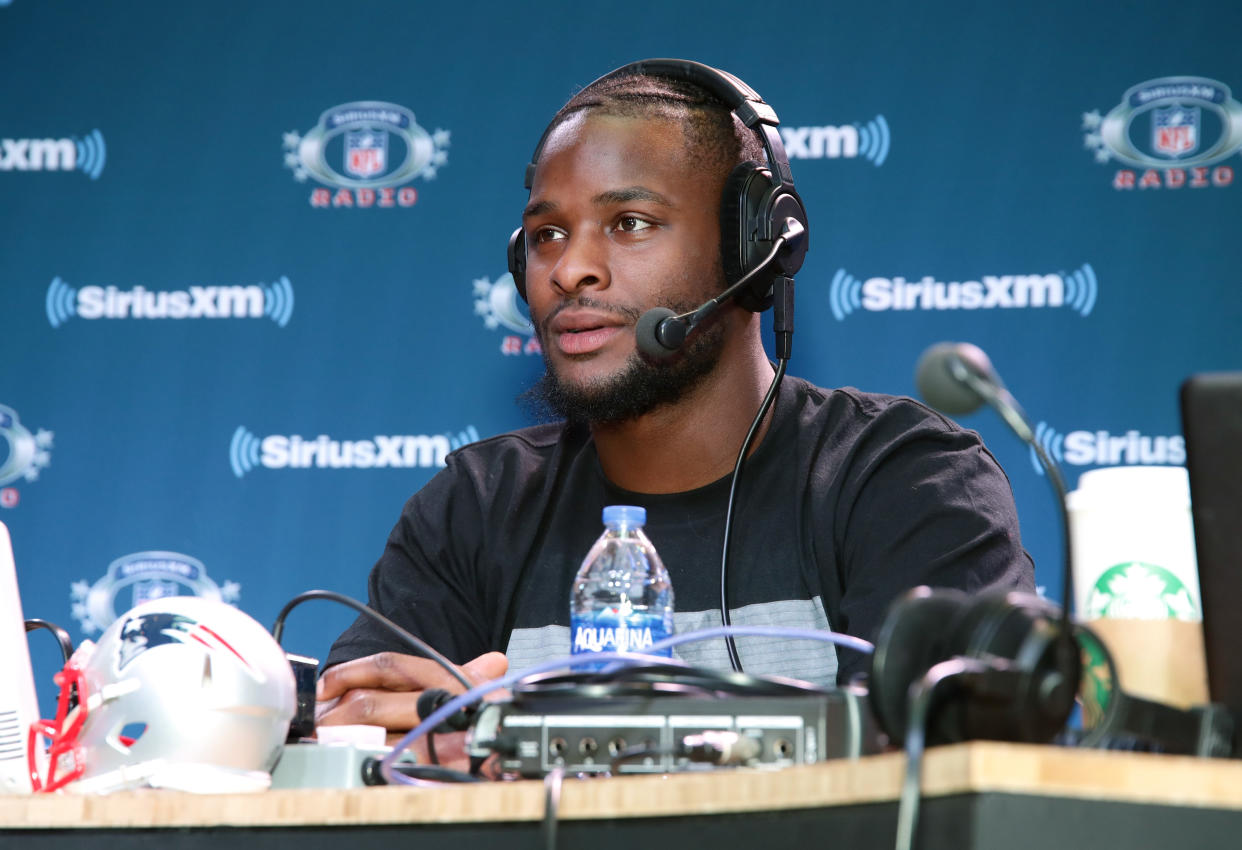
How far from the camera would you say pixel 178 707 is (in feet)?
2.95

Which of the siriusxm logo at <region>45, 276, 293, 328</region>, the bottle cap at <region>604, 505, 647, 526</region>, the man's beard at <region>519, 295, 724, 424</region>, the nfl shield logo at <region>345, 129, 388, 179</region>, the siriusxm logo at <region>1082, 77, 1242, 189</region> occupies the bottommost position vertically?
the bottle cap at <region>604, 505, 647, 526</region>

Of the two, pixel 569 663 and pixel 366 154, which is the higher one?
pixel 366 154

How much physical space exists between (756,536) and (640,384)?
26 cm

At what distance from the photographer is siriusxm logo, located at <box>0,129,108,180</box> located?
9.15ft

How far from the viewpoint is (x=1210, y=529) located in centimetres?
68

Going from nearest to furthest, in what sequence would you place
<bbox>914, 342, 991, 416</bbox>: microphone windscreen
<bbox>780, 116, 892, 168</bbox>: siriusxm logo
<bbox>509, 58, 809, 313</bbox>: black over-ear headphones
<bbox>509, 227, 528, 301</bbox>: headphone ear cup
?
<bbox>914, 342, 991, 416</bbox>: microphone windscreen, <bbox>509, 58, 809, 313</bbox>: black over-ear headphones, <bbox>509, 227, 528, 301</bbox>: headphone ear cup, <bbox>780, 116, 892, 168</bbox>: siriusxm logo

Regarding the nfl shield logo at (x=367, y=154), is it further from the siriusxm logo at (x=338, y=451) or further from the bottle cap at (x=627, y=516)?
the bottle cap at (x=627, y=516)

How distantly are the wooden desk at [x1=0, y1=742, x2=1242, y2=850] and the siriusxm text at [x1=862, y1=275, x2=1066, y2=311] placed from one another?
1.88m

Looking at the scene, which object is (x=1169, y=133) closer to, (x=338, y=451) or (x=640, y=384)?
(x=640, y=384)

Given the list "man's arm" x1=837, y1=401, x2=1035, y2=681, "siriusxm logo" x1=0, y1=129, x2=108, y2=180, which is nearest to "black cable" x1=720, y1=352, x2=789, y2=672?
"man's arm" x1=837, y1=401, x2=1035, y2=681

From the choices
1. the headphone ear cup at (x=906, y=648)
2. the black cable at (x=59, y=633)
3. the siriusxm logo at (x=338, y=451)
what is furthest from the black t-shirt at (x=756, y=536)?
the headphone ear cup at (x=906, y=648)

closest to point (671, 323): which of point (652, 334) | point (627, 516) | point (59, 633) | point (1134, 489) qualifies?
point (652, 334)

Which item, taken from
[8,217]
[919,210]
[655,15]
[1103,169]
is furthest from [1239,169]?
[8,217]

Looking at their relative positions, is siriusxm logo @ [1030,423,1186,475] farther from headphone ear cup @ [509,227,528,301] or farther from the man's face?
headphone ear cup @ [509,227,528,301]
